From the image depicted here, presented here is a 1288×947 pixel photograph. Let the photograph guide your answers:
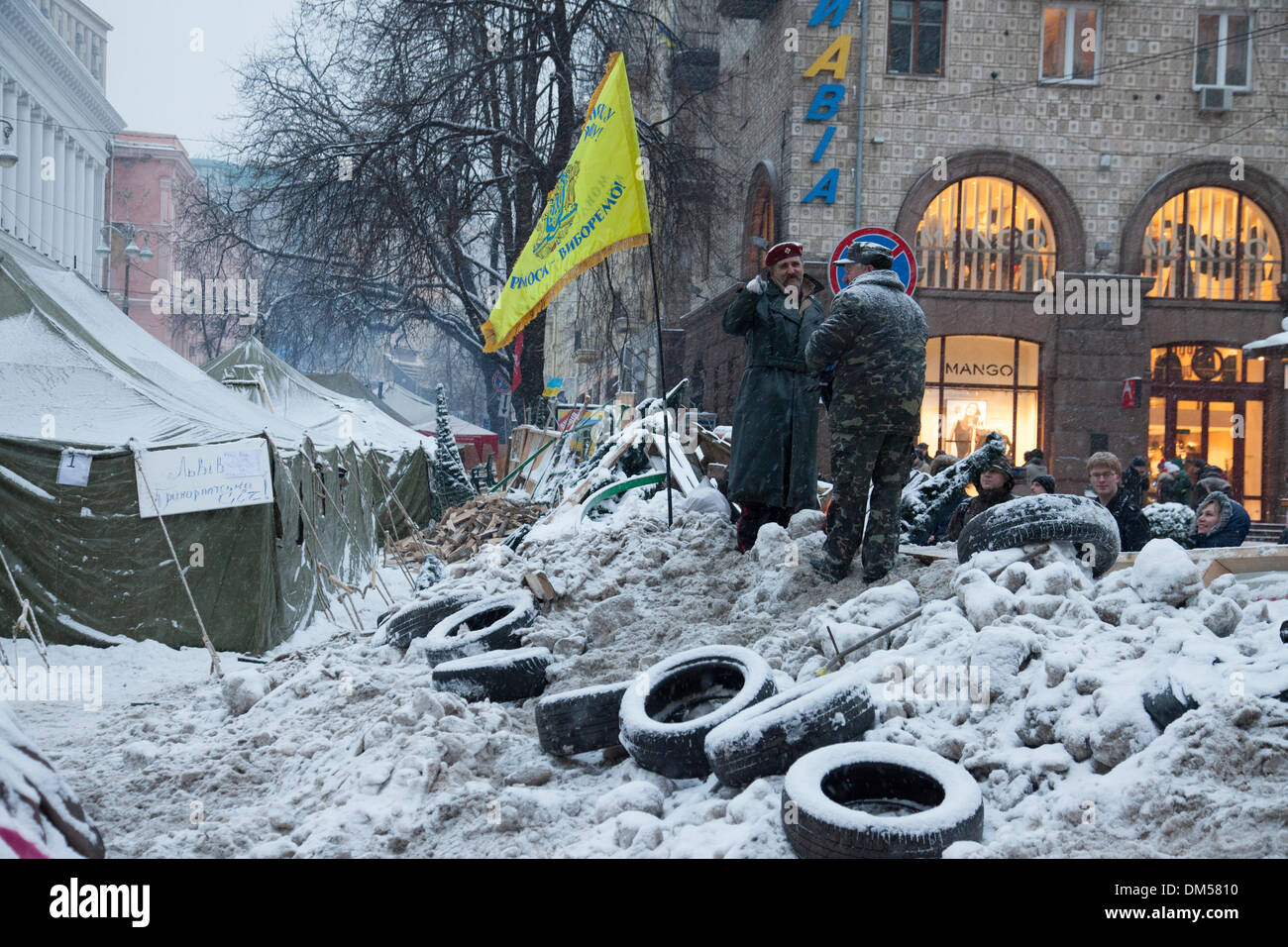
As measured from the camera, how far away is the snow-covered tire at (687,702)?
13.4 ft

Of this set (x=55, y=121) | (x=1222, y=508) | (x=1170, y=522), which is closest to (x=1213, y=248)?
(x=1222, y=508)

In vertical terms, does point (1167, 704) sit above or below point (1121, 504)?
below

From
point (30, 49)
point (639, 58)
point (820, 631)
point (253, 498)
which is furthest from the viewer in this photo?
point (30, 49)

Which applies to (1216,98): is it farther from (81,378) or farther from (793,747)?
(793,747)

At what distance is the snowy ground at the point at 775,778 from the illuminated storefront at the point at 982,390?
1450 centimetres

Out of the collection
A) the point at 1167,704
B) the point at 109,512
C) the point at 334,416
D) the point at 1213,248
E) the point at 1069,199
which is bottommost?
the point at 1167,704

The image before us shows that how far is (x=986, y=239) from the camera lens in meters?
20.0

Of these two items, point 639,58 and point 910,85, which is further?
point 639,58

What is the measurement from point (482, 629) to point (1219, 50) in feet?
65.1

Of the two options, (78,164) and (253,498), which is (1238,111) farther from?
(78,164)

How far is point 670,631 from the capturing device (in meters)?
5.88

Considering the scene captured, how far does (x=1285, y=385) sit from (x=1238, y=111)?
5.13m

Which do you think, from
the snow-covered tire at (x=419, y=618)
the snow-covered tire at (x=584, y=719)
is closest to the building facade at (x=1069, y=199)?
the snow-covered tire at (x=419, y=618)
